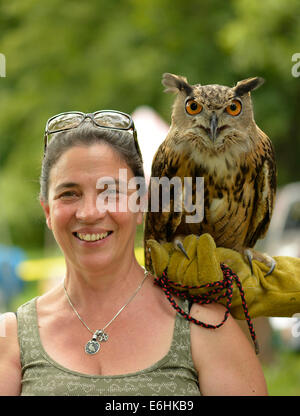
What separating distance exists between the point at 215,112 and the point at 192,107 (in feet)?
0.36

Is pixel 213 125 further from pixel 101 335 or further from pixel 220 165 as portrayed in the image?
pixel 101 335

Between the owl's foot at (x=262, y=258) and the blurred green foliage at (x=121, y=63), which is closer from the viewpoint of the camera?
the owl's foot at (x=262, y=258)

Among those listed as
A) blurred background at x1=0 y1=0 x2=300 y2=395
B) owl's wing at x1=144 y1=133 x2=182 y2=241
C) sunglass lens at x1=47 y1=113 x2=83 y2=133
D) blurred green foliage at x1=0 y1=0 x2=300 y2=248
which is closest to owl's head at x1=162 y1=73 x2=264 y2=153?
owl's wing at x1=144 y1=133 x2=182 y2=241

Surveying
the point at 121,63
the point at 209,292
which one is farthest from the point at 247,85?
the point at 121,63

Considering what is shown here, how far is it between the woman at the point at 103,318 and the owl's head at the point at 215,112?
1.50ft

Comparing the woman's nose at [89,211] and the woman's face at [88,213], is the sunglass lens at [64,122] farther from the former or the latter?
the woman's nose at [89,211]

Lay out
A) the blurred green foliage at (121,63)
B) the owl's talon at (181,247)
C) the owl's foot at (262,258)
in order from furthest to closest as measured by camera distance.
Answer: the blurred green foliage at (121,63) < the owl's foot at (262,258) < the owl's talon at (181,247)

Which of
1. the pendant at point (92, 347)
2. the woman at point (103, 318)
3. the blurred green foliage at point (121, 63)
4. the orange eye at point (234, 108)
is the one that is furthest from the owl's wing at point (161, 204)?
the blurred green foliage at point (121, 63)

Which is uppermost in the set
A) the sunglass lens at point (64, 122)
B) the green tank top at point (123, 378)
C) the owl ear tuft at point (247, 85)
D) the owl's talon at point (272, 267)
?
the owl ear tuft at point (247, 85)

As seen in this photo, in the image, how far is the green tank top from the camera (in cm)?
142

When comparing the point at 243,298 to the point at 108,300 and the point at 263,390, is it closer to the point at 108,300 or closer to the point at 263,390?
the point at 263,390

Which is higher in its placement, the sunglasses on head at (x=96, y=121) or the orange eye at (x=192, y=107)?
the orange eye at (x=192, y=107)

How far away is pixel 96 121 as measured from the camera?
160 cm

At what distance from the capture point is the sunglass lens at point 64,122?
161cm
